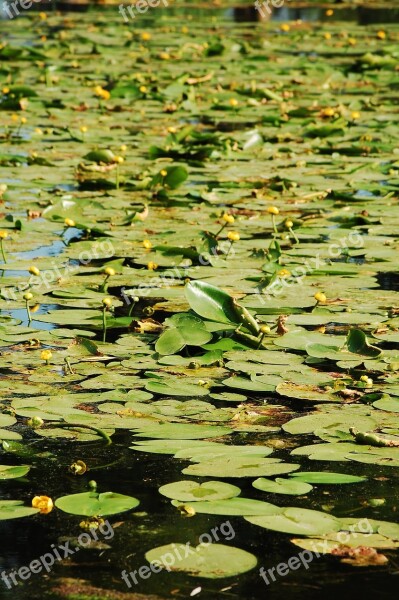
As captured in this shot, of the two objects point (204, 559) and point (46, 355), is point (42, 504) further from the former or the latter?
point (46, 355)

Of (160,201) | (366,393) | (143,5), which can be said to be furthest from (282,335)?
(143,5)

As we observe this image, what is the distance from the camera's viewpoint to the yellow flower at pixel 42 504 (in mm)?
2104

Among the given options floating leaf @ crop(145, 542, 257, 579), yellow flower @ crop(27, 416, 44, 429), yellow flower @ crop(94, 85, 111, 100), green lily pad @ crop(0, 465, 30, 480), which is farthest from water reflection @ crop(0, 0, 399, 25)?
floating leaf @ crop(145, 542, 257, 579)

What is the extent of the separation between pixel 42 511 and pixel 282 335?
117 centimetres

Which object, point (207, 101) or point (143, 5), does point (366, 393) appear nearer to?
point (207, 101)

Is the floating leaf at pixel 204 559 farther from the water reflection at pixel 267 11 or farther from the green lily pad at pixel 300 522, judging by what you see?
the water reflection at pixel 267 11

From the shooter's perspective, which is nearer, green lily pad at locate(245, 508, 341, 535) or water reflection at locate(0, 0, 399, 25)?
green lily pad at locate(245, 508, 341, 535)

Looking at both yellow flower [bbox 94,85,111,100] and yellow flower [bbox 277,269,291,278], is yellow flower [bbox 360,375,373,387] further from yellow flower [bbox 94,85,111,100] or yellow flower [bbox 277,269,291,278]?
yellow flower [bbox 94,85,111,100]

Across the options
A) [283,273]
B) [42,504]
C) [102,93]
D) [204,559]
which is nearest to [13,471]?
[42,504]

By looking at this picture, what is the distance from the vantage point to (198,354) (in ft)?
9.80

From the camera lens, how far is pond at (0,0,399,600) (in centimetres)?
196

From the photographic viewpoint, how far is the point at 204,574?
186 centimetres

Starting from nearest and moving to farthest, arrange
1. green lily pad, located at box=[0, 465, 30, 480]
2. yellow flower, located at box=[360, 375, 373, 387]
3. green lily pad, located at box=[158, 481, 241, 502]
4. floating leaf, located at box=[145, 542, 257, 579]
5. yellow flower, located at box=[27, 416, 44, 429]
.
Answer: floating leaf, located at box=[145, 542, 257, 579] < green lily pad, located at box=[158, 481, 241, 502] < green lily pad, located at box=[0, 465, 30, 480] < yellow flower, located at box=[27, 416, 44, 429] < yellow flower, located at box=[360, 375, 373, 387]

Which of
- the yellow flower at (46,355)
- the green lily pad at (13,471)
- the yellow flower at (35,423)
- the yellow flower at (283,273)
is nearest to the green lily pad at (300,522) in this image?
the green lily pad at (13,471)
